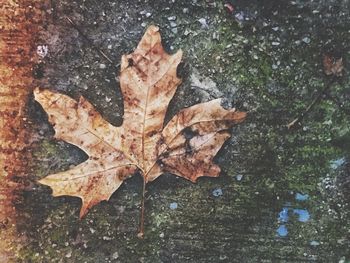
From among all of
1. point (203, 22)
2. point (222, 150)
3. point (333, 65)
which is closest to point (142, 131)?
point (222, 150)

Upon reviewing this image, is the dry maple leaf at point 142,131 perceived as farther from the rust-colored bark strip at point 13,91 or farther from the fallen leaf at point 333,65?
the fallen leaf at point 333,65

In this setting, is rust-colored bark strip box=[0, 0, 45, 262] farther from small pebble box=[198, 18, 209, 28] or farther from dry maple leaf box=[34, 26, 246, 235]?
small pebble box=[198, 18, 209, 28]

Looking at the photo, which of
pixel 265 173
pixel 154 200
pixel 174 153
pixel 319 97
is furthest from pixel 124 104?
pixel 319 97

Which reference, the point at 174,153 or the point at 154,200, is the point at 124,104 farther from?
the point at 154,200

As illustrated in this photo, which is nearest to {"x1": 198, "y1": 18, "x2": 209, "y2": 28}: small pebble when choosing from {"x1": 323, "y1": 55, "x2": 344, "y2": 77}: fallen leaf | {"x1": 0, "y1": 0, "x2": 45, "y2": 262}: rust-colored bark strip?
{"x1": 323, "y1": 55, "x2": 344, "y2": 77}: fallen leaf

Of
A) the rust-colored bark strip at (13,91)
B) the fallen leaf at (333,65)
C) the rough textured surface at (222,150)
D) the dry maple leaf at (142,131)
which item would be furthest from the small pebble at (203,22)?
the rust-colored bark strip at (13,91)

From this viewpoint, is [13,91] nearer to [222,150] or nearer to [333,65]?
[222,150]
